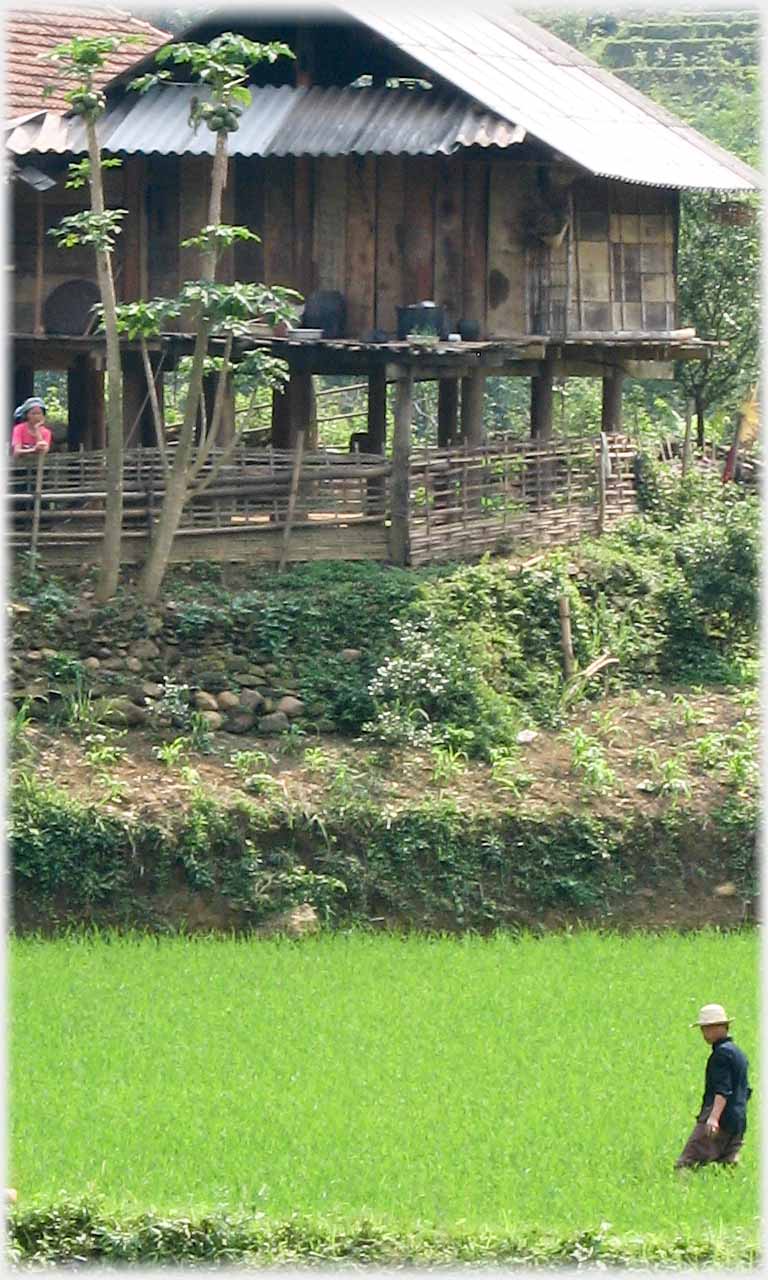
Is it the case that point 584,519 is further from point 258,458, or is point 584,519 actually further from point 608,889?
point 608,889

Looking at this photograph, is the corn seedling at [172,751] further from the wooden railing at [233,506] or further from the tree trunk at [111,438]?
the wooden railing at [233,506]

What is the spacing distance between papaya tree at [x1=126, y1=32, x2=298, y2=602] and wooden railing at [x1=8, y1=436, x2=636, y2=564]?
31cm

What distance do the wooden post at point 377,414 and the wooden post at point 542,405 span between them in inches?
61.7

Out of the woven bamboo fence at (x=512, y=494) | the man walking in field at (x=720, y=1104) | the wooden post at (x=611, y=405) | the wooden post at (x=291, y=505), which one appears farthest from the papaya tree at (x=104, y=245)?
the man walking in field at (x=720, y=1104)

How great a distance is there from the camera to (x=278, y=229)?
21.7m

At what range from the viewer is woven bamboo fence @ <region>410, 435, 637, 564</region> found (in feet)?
69.8

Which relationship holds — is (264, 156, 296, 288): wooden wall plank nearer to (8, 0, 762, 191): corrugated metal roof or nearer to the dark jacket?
(8, 0, 762, 191): corrugated metal roof

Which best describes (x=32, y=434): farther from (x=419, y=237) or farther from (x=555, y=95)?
(x=555, y=95)

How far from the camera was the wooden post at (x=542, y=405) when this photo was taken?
23516 mm

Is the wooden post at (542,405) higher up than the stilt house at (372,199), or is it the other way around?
the stilt house at (372,199)

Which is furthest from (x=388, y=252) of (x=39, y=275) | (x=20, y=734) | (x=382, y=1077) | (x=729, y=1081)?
(x=729, y=1081)

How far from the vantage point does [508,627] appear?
67.8 ft

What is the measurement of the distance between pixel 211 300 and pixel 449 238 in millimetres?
3471

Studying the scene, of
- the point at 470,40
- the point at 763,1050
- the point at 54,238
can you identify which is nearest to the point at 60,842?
the point at 763,1050
